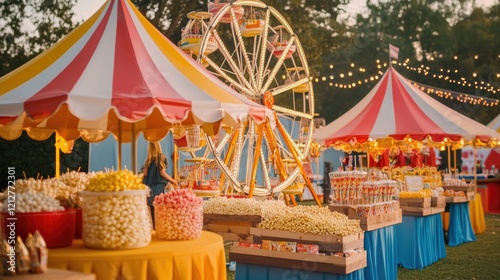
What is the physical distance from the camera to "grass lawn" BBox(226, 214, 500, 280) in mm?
7590

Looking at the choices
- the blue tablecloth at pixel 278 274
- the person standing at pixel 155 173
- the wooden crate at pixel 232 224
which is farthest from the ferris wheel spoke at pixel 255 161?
the blue tablecloth at pixel 278 274

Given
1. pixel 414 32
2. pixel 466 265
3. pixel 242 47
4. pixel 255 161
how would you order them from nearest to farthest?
pixel 466 265, pixel 255 161, pixel 242 47, pixel 414 32

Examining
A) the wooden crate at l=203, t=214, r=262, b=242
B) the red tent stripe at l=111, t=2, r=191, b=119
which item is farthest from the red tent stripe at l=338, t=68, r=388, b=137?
the red tent stripe at l=111, t=2, r=191, b=119

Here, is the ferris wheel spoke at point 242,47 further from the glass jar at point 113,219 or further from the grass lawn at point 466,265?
the glass jar at point 113,219

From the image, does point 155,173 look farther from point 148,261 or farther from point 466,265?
point 466,265

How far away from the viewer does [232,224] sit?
6.66 meters

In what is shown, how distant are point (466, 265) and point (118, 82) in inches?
246

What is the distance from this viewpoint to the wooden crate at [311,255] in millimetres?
5078

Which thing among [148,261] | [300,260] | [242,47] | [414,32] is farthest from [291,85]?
[414,32]

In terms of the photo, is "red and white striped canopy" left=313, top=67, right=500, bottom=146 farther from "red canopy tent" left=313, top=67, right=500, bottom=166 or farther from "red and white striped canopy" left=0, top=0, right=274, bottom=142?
"red and white striped canopy" left=0, top=0, right=274, bottom=142

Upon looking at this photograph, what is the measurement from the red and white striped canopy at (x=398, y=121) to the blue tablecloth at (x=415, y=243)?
240 centimetres

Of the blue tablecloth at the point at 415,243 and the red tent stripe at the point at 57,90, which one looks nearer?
the red tent stripe at the point at 57,90

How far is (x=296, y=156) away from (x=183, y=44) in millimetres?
2777

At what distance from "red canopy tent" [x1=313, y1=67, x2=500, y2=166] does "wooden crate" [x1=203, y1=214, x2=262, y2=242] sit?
15.8 ft
